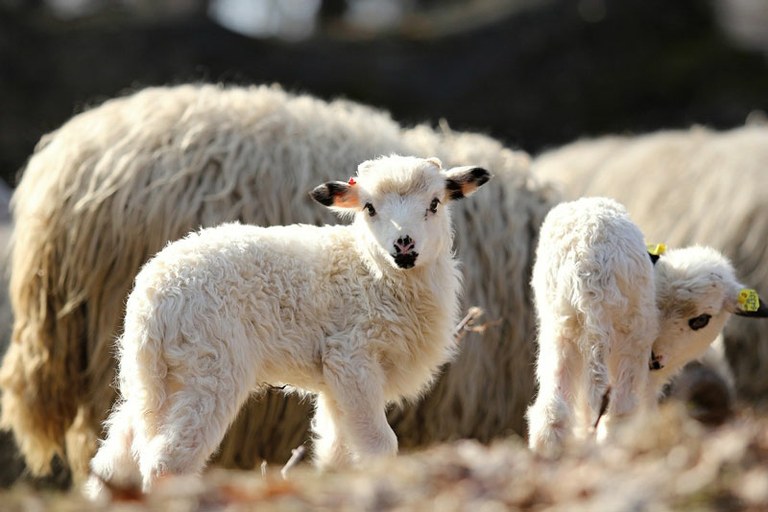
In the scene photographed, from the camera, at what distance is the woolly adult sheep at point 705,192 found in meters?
8.15

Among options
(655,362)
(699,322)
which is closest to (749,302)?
(699,322)

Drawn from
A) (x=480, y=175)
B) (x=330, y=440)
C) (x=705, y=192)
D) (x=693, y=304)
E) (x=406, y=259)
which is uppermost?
(x=480, y=175)

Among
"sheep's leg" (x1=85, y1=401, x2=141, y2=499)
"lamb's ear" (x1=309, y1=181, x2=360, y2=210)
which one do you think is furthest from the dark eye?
"sheep's leg" (x1=85, y1=401, x2=141, y2=499)

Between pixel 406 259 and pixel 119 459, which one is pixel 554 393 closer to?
pixel 406 259

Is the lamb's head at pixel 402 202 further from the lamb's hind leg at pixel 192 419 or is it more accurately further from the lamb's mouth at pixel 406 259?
the lamb's hind leg at pixel 192 419

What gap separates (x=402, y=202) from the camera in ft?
13.4

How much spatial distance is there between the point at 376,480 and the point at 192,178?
3.49 meters

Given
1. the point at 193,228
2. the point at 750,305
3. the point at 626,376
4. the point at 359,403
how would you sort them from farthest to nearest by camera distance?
the point at 193,228
the point at 750,305
the point at 626,376
the point at 359,403

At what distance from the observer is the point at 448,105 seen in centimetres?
1554

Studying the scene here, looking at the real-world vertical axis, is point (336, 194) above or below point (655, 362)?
above

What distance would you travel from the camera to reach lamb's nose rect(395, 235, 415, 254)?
396cm

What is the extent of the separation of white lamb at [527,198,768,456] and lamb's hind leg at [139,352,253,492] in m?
1.01

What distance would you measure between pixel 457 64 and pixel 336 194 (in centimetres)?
1210

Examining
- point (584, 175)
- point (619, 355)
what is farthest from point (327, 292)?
point (584, 175)
